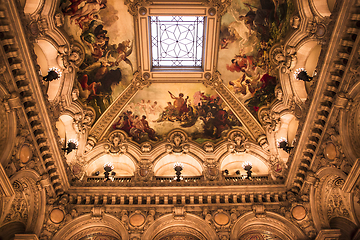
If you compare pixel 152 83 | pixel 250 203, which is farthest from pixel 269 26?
pixel 250 203

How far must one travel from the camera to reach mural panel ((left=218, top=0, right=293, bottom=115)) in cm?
1418

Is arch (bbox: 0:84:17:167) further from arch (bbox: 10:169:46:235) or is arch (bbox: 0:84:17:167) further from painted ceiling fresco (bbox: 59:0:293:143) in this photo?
painted ceiling fresco (bbox: 59:0:293:143)

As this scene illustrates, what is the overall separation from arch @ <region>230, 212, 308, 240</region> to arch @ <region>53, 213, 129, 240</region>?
13.0ft

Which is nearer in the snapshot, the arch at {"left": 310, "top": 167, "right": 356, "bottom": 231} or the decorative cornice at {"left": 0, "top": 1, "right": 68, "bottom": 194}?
the decorative cornice at {"left": 0, "top": 1, "right": 68, "bottom": 194}

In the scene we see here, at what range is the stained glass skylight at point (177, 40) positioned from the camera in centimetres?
1549

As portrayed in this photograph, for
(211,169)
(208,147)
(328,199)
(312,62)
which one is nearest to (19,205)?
(211,169)

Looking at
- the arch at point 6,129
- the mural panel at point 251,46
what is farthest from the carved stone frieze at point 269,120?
the arch at point 6,129

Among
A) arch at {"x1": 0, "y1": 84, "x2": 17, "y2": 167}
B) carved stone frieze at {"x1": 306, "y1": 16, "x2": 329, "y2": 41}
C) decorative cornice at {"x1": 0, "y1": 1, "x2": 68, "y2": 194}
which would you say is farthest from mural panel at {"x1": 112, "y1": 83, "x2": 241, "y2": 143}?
arch at {"x1": 0, "y1": 84, "x2": 17, "y2": 167}

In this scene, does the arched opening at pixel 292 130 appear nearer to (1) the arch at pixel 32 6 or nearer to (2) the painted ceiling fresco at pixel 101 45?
(2) the painted ceiling fresco at pixel 101 45

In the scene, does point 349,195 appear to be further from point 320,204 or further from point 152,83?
point 152,83

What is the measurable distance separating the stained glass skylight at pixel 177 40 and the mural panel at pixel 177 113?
3.95 ft

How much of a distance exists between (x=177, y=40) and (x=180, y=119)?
12.2 feet

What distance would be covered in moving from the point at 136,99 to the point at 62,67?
3902mm

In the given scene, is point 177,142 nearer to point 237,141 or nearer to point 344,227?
point 237,141
